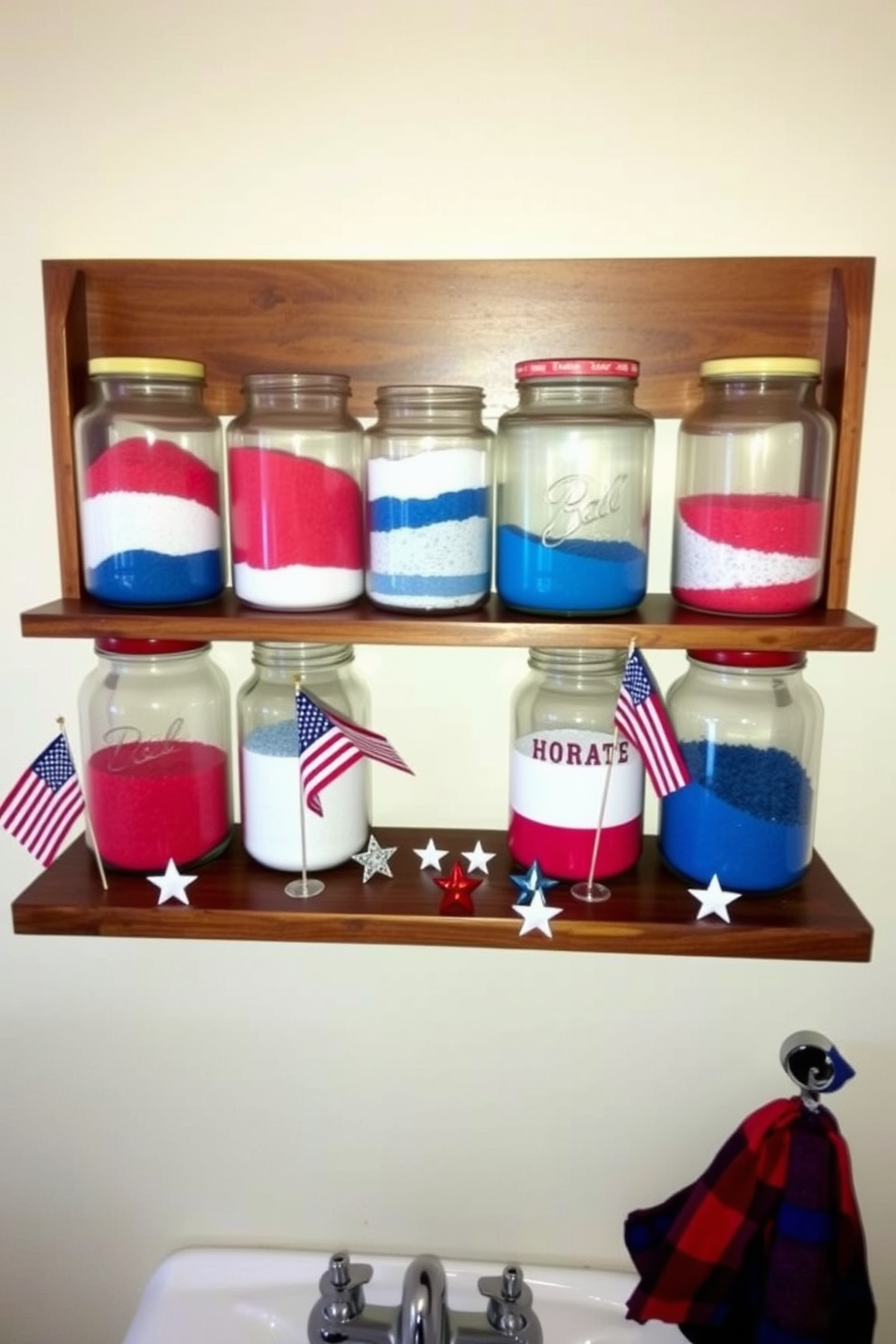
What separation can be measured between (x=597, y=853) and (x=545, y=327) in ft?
1.62

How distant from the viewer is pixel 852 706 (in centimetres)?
104

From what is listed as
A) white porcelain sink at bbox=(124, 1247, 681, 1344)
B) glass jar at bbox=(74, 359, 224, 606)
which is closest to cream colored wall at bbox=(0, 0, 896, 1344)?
white porcelain sink at bbox=(124, 1247, 681, 1344)

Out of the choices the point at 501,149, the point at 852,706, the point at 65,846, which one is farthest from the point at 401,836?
the point at 501,149

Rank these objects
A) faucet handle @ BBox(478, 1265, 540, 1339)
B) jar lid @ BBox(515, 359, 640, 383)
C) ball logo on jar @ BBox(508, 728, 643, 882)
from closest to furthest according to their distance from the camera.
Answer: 1. jar lid @ BBox(515, 359, 640, 383)
2. ball logo on jar @ BBox(508, 728, 643, 882)
3. faucet handle @ BBox(478, 1265, 540, 1339)

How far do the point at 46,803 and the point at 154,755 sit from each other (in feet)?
0.34

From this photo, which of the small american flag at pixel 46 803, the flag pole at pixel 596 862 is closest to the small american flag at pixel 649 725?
the flag pole at pixel 596 862

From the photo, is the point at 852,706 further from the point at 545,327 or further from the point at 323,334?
the point at 323,334

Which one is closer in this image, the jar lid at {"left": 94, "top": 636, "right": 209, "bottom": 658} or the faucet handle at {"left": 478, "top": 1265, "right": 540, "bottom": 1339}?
the jar lid at {"left": 94, "top": 636, "right": 209, "bottom": 658}

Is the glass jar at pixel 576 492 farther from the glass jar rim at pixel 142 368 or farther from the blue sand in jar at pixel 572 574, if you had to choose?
the glass jar rim at pixel 142 368

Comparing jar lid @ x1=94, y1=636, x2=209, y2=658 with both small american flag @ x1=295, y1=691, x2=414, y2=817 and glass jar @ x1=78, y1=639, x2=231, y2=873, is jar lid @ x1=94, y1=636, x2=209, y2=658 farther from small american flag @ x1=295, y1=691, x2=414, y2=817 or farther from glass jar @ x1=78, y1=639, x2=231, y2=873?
small american flag @ x1=295, y1=691, x2=414, y2=817

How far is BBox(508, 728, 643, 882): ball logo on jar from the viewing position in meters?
0.94

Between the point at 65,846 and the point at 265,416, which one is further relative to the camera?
the point at 65,846

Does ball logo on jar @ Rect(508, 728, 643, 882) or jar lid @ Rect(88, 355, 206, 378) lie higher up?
jar lid @ Rect(88, 355, 206, 378)

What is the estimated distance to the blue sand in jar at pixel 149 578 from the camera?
2.94 ft
